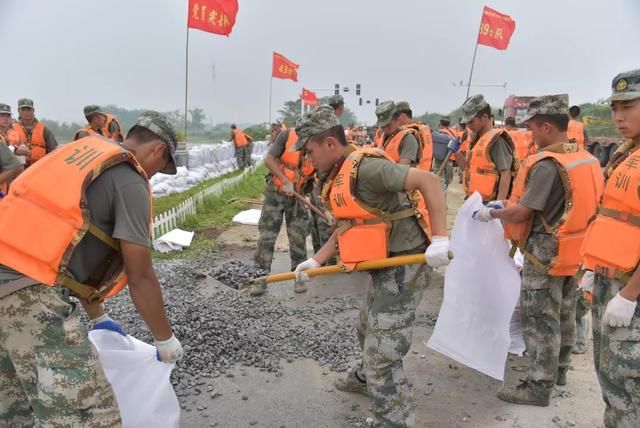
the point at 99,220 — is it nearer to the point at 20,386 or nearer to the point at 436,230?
the point at 20,386

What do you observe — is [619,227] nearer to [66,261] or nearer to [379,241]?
[379,241]

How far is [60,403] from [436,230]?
75.6 inches

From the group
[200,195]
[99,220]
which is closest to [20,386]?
[99,220]

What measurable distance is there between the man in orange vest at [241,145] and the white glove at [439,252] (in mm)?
16876

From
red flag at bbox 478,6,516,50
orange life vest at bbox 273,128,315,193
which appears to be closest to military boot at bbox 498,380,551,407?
orange life vest at bbox 273,128,315,193

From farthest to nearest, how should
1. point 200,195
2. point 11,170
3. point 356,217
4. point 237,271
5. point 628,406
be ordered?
point 200,195 < point 237,271 < point 11,170 < point 356,217 < point 628,406

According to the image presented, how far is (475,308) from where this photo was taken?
345 cm

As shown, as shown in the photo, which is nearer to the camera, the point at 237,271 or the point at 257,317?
the point at 257,317

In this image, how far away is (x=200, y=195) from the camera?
985 cm

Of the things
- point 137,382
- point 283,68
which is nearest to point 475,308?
point 137,382

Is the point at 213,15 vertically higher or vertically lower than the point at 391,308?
higher

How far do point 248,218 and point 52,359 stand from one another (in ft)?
24.2

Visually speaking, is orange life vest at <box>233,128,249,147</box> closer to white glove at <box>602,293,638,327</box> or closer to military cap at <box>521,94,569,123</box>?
military cap at <box>521,94,569,123</box>

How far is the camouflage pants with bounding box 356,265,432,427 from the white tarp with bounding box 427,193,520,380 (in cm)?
80
